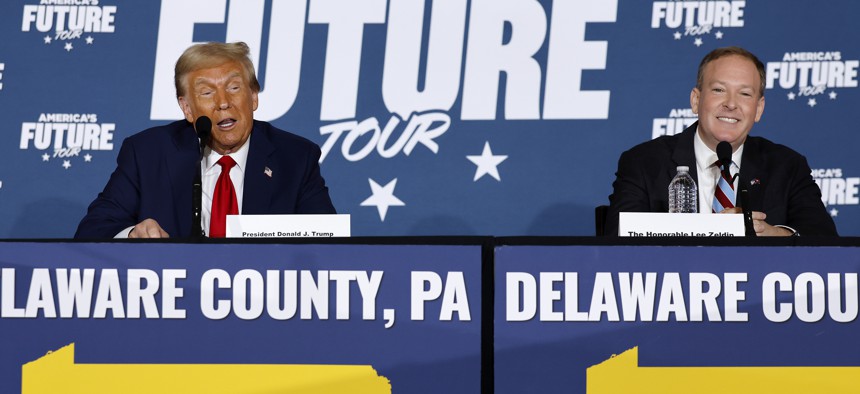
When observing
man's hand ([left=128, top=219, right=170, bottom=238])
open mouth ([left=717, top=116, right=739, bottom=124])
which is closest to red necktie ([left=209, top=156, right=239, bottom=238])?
man's hand ([left=128, top=219, right=170, bottom=238])

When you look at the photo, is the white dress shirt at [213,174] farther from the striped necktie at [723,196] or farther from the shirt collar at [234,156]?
the striped necktie at [723,196]

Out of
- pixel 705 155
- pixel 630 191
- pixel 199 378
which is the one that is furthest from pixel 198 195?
pixel 705 155

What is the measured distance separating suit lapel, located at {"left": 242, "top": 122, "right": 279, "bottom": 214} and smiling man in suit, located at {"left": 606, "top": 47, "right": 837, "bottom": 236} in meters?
1.01

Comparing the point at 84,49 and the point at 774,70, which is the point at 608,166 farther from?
the point at 84,49

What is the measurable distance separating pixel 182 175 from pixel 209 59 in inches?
14.3

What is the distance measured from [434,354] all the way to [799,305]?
2.41ft

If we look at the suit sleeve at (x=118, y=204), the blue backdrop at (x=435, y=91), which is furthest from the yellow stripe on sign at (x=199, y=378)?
the blue backdrop at (x=435, y=91)

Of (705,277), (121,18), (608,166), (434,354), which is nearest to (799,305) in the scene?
(705,277)

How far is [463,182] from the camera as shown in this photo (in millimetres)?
4336

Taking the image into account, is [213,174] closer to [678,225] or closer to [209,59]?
[209,59]

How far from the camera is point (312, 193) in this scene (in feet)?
10.7

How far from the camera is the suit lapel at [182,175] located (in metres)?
3.10

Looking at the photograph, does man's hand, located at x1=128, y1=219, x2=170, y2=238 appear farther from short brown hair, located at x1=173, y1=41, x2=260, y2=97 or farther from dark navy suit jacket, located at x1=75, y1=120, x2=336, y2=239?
short brown hair, located at x1=173, y1=41, x2=260, y2=97

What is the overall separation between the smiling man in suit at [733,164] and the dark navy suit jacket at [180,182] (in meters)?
0.94
